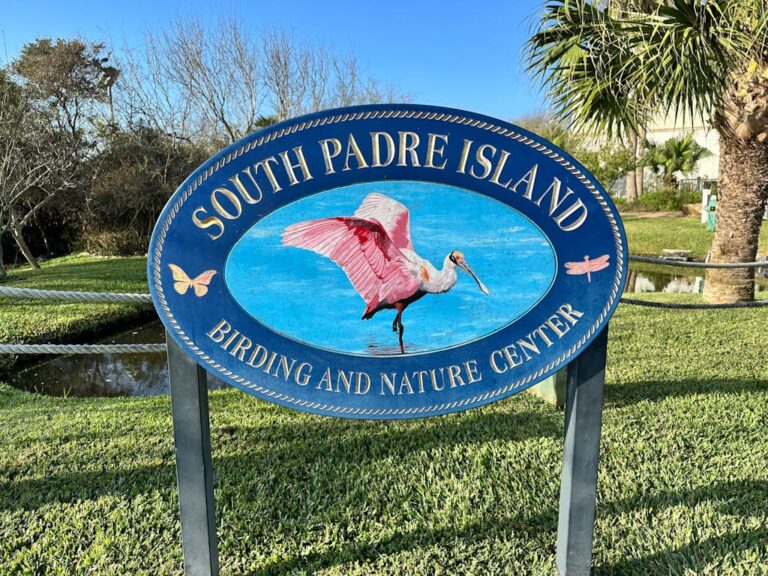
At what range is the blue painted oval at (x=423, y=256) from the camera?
4.55 ft

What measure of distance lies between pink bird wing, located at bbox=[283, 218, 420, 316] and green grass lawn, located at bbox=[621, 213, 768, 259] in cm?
1311

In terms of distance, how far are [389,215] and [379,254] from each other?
4.4 inches

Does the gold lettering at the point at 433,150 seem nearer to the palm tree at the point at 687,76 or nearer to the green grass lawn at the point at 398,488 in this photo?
the green grass lawn at the point at 398,488

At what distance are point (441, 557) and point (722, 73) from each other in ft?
15.5

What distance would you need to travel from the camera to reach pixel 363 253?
1.44m

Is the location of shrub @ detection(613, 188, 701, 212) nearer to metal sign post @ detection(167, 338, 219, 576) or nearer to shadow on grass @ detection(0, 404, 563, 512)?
shadow on grass @ detection(0, 404, 563, 512)

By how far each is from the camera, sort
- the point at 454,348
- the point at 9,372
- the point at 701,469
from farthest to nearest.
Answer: the point at 9,372 < the point at 701,469 < the point at 454,348

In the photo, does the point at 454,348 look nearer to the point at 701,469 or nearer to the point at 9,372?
the point at 701,469

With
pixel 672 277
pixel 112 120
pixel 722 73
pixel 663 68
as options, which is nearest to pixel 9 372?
pixel 663 68

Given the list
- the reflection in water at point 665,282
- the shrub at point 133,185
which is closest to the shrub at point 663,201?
the reflection in water at point 665,282

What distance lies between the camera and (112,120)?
57.2 feet

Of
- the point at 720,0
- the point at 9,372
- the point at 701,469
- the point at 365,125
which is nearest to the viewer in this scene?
the point at 365,125

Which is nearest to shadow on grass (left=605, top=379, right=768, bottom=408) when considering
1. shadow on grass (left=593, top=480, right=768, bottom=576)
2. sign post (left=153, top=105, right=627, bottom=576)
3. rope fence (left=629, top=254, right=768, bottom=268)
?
shadow on grass (left=593, top=480, right=768, bottom=576)

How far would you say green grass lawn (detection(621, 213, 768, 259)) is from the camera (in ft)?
45.0
